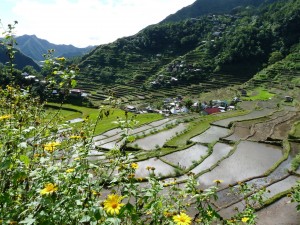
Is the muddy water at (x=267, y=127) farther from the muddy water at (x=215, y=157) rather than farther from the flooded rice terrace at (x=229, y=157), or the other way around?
the muddy water at (x=215, y=157)

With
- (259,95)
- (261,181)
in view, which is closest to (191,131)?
(261,181)

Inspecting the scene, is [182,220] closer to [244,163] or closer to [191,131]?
[244,163]

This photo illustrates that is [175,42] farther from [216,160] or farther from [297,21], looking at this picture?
[216,160]

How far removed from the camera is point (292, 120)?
87.3ft

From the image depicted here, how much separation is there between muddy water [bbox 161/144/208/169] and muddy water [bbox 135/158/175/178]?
1.63 ft

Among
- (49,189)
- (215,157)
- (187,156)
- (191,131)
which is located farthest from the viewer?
(191,131)

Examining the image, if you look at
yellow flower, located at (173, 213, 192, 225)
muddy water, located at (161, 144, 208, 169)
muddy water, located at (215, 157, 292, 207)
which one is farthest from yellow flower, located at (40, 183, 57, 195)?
muddy water, located at (161, 144, 208, 169)

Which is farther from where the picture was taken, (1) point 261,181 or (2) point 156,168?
(2) point 156,168

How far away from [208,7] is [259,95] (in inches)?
5208

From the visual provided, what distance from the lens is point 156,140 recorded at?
2202cm

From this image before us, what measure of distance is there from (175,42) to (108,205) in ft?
312

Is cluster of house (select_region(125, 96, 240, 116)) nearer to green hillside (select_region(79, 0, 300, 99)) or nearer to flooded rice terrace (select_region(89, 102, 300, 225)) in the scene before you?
flooded rice terrace (select_region(89, 102, 300, 225))

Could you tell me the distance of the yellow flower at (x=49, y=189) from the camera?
2236mm

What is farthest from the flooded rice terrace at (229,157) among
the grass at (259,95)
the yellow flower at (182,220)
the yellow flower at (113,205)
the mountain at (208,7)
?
the mountain at (208,7)
